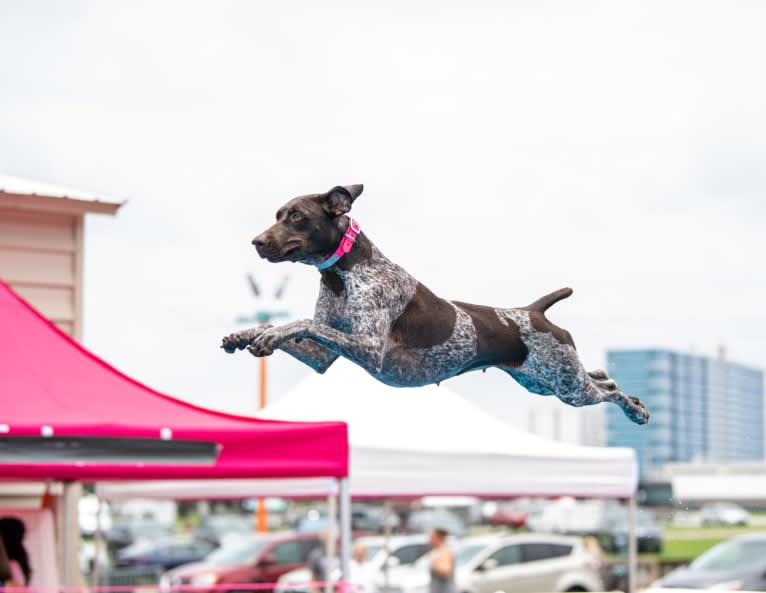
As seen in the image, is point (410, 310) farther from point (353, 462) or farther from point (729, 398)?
point (729, 398)

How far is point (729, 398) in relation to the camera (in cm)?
4191

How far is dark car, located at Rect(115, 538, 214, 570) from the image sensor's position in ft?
90.1

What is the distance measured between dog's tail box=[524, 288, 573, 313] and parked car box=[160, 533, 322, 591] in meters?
14.2

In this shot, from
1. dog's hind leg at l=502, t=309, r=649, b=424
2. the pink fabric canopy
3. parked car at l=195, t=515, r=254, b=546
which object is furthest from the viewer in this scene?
parked car at l=195, t=515, r=254, b=546

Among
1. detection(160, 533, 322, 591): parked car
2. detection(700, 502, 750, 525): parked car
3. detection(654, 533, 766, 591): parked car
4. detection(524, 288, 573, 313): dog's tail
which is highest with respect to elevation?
detection(524, 288, 573, 313): dog's tail

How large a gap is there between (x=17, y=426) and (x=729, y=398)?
38.7 meters

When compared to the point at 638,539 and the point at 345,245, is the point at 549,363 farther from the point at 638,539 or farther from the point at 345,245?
the point at 638,539

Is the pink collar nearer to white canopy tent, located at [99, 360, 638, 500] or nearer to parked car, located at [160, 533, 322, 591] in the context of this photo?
white canopy tent, located at [99, 360, 638, 500]

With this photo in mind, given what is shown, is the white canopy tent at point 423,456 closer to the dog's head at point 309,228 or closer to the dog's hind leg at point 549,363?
the dog's hind leg at point 549,363

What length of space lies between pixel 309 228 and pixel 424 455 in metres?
5.82

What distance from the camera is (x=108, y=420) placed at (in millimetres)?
5465

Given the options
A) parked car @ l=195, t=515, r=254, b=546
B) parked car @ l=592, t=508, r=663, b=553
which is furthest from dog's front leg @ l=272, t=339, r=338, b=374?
parked car @ l=195, t=515, r=254, b=546

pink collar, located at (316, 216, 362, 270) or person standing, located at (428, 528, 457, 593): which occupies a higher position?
pink collar, located at (316, 216, 362, 270)

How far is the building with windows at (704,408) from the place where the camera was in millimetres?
21800
